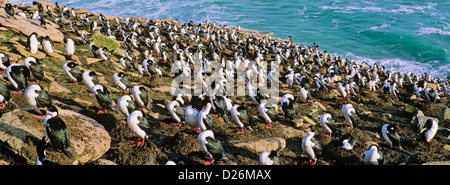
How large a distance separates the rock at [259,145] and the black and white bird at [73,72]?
8016 mm

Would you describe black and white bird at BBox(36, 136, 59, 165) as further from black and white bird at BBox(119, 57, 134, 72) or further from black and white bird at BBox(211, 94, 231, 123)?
black and white bird at BBox(119, 57, 134, 72)

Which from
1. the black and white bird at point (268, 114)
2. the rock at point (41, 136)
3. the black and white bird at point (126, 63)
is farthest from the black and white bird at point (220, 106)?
the black and white bird at point (126, 63)

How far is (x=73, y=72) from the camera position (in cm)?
1150

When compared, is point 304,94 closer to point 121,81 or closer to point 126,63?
point 121,81

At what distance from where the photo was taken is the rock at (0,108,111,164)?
6277 millimetres

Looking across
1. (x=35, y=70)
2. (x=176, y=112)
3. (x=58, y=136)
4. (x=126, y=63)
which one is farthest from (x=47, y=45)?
(x=58, y=136)

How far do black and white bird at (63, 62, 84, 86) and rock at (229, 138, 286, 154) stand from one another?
8.02 metres

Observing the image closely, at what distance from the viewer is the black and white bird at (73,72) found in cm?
1141

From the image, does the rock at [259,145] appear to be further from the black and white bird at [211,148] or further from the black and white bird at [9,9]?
the black and white bird at [9,9]

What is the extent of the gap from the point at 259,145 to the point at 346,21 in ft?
221

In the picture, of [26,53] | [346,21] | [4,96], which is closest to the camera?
[4,96]
